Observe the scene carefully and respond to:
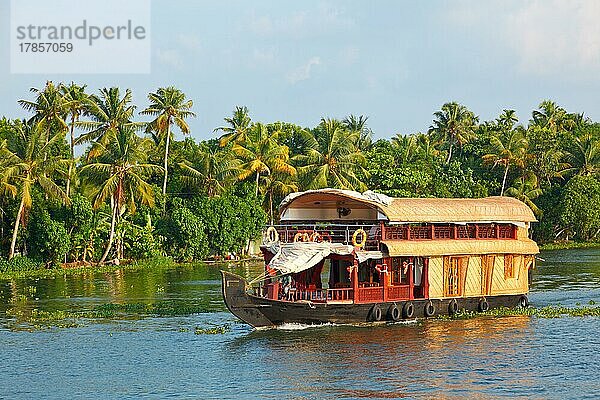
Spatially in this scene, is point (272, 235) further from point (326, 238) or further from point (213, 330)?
point (213, 330)

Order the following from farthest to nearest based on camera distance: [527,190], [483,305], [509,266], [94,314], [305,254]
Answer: [527,190] < [94,314] < [509,266] < [483,305] < [305,254]

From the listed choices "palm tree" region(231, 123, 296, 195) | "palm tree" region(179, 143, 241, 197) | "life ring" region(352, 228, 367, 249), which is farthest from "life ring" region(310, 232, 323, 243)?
"palm tree" region(231, 123, 296, 195)

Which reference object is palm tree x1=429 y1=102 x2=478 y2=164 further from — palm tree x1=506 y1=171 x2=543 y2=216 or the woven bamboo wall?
the woven bamboo wall

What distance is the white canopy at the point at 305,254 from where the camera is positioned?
2223 cm

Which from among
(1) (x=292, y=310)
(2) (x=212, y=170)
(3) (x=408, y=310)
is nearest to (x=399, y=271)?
(3) (x=408, y=310)

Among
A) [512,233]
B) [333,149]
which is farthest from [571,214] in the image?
[512,233]

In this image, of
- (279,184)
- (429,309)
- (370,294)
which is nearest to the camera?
(370,294)

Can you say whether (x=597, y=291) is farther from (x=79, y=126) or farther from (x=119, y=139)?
(x=79, y=126)

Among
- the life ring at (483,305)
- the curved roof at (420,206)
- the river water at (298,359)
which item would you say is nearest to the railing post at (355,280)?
the river water at (298,359)

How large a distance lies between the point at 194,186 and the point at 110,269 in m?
8.10

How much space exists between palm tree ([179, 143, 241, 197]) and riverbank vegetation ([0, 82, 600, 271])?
6 cm

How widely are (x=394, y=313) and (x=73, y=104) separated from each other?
25.3m

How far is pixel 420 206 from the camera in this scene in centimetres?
2366

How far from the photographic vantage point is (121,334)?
23.2m
